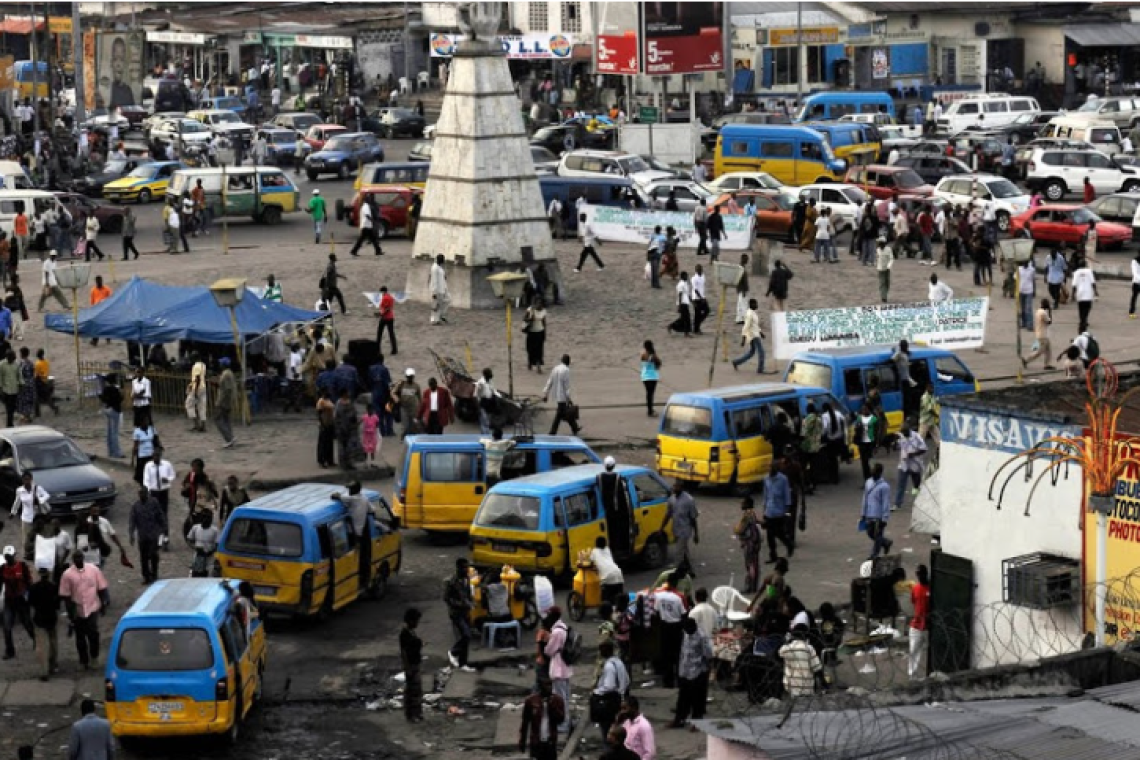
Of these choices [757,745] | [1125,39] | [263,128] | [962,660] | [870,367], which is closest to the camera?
[757,745]

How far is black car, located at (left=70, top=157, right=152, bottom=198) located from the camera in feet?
202

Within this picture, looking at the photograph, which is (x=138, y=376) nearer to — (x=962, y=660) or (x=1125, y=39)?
(x=962, y=660)

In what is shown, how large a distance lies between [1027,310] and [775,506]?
14662 millimetres

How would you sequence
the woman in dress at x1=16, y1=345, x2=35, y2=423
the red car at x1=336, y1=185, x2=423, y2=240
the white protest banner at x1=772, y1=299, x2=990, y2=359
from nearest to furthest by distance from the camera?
the woman in dress at x1=16, y1=345, x2=35, y2=423, the white protest banner at x1=772, y1=299, x2=990, y2=359, the red car at x1=336, y1=185, x2=423, y2=240

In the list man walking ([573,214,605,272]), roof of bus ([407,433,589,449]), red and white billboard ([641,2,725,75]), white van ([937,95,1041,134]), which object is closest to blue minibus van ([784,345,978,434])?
roof of bus ([407,433,589,449])

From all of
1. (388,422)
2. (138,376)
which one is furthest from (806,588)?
(138,376)

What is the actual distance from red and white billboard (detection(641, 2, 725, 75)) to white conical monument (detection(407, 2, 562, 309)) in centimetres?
2598

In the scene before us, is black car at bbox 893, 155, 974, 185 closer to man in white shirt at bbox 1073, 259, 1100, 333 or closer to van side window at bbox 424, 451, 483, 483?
man in white shirt at bbox 1073, 259, 1100, 333

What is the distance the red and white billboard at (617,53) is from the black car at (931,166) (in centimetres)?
1286

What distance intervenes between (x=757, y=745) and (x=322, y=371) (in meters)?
21.2

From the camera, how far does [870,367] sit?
31594 millimetres

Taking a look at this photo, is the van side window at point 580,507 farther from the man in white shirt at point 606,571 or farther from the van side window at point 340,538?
the van side window at point 340,538

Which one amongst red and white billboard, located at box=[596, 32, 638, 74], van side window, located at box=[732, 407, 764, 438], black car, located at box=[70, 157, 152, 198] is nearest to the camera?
van side window, located at box=[732, 407, 764, 438]

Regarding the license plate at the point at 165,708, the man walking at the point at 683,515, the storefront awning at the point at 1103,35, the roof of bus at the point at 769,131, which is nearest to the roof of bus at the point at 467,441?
the man walking at the point at 683,515
